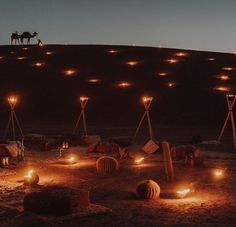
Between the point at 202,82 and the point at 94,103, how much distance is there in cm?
965

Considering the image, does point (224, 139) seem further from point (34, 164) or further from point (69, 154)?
point (34, 164)

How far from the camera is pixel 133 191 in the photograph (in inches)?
453

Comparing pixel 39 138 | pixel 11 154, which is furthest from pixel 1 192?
pixel 39 138

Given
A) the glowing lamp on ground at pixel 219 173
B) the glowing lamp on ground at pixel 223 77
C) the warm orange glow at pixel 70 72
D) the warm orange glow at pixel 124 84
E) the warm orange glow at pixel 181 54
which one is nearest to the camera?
the glowing lamp on ground at pixel 219 173

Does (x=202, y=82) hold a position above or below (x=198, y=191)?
above

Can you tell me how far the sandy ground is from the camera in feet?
28.6

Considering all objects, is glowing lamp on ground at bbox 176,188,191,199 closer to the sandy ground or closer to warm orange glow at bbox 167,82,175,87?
the sandy ground

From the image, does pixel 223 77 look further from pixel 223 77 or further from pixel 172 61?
pixel 172 61

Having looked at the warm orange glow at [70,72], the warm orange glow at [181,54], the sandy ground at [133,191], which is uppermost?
the warm orange glow at [181,54]

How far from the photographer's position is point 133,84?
3834 centimetres

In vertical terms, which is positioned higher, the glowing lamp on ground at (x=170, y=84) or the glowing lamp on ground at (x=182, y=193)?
the glowing lamp on ground at (x=170, y=84)

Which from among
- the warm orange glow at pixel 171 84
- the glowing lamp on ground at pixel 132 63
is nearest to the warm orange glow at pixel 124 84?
the warm orange glow at pixel 171 84

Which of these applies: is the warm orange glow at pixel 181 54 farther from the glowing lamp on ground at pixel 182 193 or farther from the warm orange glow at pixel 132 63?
the glowing lamp on ground at pixel 182 193

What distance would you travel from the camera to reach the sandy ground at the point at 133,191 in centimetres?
873
